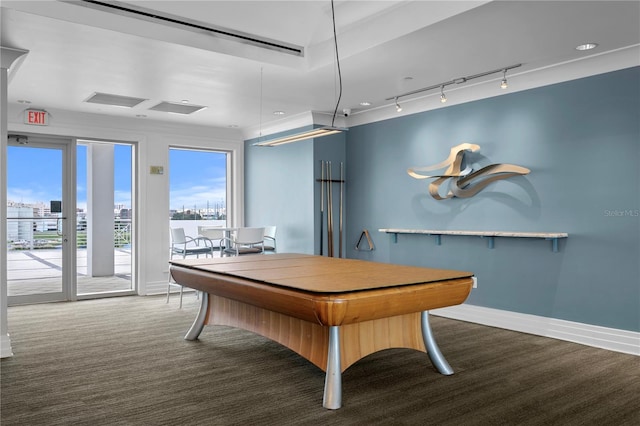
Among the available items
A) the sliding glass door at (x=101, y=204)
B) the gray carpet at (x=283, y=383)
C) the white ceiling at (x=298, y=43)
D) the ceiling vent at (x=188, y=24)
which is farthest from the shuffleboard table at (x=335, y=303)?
the sliding glass door at (x=101, y=204)

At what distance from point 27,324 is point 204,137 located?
3477 millimetres

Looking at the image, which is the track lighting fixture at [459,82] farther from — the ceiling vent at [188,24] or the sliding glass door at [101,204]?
the sliding glass door at [101,204]

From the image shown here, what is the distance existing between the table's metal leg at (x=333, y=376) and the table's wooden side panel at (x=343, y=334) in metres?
0.09

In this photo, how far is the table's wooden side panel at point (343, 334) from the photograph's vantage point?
3094 millimetres

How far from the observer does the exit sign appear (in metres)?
6.05

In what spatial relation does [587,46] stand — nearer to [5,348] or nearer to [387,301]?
[387,301]

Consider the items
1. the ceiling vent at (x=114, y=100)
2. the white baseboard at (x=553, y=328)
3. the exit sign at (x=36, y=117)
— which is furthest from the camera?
the exit sign at (x=36, y=117)

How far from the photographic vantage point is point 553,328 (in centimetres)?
448

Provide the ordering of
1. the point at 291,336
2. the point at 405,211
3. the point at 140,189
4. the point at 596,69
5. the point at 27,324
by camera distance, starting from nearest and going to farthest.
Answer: the point at 291,336
the point at 596,69
the point at 27,324
the point at 405,211
the point at 140,189

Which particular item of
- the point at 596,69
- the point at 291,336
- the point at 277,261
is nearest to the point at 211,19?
the point at 277,261

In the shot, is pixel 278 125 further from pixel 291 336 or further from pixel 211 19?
pixel 291 336

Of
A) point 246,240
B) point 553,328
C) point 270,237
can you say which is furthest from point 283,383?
point 270,237

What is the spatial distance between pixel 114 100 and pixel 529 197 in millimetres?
4520

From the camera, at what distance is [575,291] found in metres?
4.38
